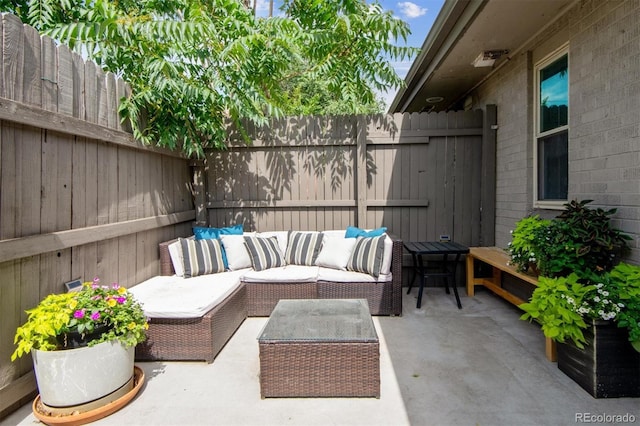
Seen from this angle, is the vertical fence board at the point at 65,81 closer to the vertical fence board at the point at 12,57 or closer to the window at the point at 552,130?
the vertical fence board at the point at 12,57

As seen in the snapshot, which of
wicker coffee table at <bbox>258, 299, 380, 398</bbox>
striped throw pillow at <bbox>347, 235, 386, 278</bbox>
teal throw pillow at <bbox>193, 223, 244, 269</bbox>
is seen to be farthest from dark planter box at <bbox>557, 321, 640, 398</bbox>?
teal throw pillow at <bbox>193, 223, 244, 269</bbox>

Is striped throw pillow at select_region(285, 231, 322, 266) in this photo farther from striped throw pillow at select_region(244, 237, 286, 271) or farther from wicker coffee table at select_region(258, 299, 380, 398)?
wicker coffee table at select_region(258, 299, 380, 398)

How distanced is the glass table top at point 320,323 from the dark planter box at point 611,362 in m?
1.32

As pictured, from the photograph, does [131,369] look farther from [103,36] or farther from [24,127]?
[103,36]

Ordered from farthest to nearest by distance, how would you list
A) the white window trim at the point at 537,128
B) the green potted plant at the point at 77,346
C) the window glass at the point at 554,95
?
the white window trim at the point at 537,128 → the window glass at the point at 554,95 → the green potted plant at the point at 77,346

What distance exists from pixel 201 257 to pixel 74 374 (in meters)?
1.71

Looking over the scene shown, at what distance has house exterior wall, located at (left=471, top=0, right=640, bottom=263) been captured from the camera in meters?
2.34

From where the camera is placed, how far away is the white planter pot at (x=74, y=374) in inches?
73.5

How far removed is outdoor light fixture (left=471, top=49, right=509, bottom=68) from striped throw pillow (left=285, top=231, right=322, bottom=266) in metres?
2.72

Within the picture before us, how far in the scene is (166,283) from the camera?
10.7 feet

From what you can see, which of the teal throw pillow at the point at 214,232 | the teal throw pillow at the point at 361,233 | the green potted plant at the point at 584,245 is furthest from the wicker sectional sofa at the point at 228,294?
the green potted plant at the point at 584,245

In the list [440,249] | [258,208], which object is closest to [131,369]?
[258,208]

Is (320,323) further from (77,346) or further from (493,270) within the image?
(493,270)

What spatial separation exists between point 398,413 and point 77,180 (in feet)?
8.93
